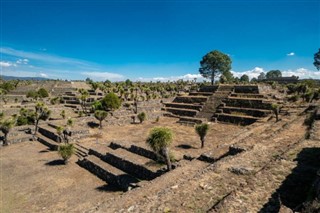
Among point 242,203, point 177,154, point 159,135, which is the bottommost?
point 177,154

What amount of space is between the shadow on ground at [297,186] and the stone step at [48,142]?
20.8 meters

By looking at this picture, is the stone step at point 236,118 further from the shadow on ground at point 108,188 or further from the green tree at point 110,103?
the shadow on ground at point 108,188

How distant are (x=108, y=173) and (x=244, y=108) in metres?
23.7

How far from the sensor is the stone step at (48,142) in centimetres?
2238

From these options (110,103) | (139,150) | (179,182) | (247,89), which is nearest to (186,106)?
(247,89)

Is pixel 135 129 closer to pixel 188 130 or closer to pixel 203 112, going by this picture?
pixel 188 130

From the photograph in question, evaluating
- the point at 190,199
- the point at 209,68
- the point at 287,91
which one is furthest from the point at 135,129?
the point at 209,68

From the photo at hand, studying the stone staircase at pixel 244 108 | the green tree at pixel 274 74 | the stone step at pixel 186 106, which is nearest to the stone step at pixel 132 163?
the stone staircase at pixel 244 108

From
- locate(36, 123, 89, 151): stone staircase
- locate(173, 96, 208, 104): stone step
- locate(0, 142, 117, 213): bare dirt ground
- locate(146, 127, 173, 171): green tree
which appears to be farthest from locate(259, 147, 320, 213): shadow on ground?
locate(173, 96, 208, 104): stone step

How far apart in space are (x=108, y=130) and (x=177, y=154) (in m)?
14.3

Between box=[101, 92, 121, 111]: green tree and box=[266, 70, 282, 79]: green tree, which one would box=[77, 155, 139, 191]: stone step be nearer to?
box=[101, 92, 121, 111]: green tree

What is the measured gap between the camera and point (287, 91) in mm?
45750

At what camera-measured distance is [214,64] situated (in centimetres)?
6844

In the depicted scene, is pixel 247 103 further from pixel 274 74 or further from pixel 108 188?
pixel 274 74
